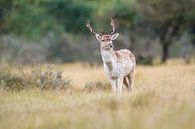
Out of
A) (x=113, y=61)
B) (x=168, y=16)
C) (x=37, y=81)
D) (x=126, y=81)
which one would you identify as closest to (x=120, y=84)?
(x=113, y=61)

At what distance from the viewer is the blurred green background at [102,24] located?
3412 cm

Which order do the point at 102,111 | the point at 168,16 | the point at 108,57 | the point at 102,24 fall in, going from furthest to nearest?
the point at 102,24
the point at 168,16
the point at 108,57
the point at 102,111

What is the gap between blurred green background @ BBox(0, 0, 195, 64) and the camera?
112 feet

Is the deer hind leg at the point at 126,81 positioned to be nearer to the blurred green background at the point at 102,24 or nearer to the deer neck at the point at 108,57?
the deer neck at the point at 108,57

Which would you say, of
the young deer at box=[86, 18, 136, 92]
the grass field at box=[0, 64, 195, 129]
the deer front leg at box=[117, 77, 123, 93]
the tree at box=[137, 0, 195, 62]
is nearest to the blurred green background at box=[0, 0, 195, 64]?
the tree at box=[137, 0, 195, 62]

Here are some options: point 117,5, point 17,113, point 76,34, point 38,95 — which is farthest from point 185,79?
point 76,34

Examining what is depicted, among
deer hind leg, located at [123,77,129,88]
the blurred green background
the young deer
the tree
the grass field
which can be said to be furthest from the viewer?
the blurred green background

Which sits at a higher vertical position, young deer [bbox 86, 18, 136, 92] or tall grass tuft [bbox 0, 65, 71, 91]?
young deer [bbox 86, 18, 136, 92]

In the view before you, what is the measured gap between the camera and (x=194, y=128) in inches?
358

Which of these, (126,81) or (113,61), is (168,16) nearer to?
(126,81)

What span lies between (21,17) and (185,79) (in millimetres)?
19408

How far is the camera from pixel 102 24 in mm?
34844

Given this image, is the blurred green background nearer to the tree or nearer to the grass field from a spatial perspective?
the tree

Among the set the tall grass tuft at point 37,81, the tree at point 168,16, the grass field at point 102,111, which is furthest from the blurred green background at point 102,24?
the grass field at point 102,111
